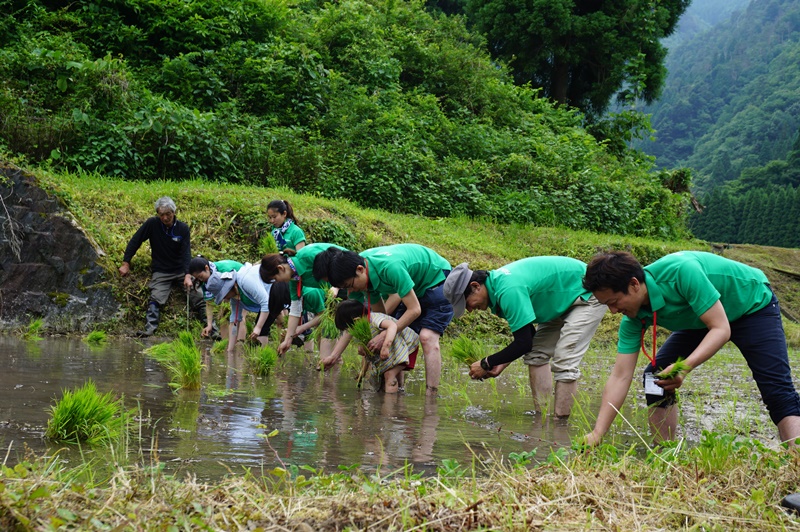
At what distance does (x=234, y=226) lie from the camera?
1168cm

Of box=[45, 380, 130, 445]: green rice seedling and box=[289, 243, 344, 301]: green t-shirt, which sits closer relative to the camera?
box=[45, 380, 130, 445]: green rice seedling

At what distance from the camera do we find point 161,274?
10.5 m

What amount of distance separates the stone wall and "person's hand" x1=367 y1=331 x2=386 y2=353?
4954 millimetres

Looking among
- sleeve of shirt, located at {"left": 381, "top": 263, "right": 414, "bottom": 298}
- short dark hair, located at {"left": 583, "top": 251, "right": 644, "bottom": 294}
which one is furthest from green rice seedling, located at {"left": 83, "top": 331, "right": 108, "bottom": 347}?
short dark hair, located at {"left": 583, "top": 251, "right": 644, "bottom": 294}

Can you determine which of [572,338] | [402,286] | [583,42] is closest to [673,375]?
[572,338]

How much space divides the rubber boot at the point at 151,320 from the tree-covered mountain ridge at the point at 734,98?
139ft

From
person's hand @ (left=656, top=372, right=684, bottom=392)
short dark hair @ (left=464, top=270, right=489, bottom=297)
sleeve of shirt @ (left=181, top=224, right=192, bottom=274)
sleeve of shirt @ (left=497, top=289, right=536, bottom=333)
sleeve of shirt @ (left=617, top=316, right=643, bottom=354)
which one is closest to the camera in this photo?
person's hand @ (left=656, top=372, right=684, bottom=392)

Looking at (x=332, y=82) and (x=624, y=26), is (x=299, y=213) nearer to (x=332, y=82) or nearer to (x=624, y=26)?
(x=332, y=82)

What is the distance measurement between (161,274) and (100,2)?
928 centimetres

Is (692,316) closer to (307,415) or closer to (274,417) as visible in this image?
(307,415)

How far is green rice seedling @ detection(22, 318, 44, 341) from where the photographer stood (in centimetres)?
910

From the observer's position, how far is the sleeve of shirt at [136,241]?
33.5 ft

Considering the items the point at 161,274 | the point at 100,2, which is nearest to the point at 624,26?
the point at 100,2

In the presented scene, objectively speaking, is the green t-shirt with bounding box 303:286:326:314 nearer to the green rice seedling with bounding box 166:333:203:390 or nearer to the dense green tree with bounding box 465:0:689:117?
the green rice seedling with bounding box 166:333:203:390
